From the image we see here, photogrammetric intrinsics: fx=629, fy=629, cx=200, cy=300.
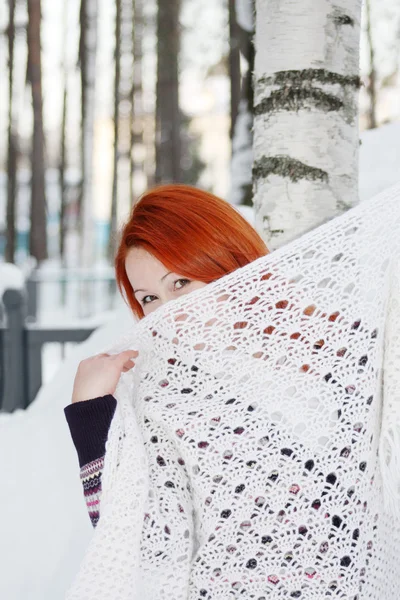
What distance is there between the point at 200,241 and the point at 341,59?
109cm

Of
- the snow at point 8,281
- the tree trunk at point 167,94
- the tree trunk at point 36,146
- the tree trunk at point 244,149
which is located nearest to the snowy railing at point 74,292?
the tree trunk at point 36,146

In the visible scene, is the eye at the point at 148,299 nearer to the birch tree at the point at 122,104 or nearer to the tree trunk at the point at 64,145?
the birch tree at the point at 122,104

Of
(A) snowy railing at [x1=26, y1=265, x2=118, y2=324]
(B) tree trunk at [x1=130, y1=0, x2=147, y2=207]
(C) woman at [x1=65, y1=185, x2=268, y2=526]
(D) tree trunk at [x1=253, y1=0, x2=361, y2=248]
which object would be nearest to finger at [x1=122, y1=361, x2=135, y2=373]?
(C) woman at [x1=65, y1=185, x2=268, y2=526]

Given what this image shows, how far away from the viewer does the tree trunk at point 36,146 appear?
480 inches

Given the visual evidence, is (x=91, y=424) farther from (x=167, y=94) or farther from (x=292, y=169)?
(x=167, y=94)

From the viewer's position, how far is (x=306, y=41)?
2.06 m

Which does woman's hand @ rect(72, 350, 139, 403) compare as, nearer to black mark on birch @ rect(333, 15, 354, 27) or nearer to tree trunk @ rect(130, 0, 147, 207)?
black mark on birch @ rect(333, 15, 354, 27)

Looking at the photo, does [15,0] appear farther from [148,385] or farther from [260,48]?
[148,385]

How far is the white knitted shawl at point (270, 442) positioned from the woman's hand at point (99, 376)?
4 cm

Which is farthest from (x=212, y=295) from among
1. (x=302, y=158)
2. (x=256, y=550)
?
(x=302, y=158)

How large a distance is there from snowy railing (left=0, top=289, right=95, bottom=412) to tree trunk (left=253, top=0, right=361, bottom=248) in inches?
107

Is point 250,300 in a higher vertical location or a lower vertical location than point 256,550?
higher

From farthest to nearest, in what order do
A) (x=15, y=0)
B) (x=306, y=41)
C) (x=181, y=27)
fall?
(x=15, y=0)
(x=181, y=27)
(x=306, y=41)

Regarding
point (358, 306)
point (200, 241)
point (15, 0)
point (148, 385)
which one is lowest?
point (148, 385)
